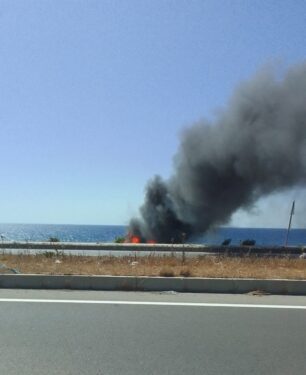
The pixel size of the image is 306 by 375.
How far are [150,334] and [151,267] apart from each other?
549 centimetres

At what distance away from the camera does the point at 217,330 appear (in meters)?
6.10

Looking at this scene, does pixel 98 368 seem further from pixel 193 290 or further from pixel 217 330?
pixel 193 290

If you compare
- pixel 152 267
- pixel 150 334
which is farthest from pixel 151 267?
pixel 150 334

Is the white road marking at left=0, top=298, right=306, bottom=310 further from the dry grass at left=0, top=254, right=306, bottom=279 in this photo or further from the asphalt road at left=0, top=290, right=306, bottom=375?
the dry grass at left=0, top=254, right=306, bottom=279

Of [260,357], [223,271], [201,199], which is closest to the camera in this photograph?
[260,357]

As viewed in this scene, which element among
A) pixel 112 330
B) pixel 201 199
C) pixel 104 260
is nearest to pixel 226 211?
pixel 201 199

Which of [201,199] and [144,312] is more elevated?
[201,199]

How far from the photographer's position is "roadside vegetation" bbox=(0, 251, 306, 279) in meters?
10.1

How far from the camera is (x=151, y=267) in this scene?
448 inches

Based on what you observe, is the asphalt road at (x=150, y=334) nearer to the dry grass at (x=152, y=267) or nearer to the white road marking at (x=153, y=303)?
the white road marking at (x=153, y=303)

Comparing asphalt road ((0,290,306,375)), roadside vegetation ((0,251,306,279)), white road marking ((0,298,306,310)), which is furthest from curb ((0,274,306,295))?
white road marking ((0,298,306,310))

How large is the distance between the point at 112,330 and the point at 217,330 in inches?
46.6

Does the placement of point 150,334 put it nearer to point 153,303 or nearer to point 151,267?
point 153,303

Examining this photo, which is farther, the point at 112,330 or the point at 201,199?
the point at 201,199
